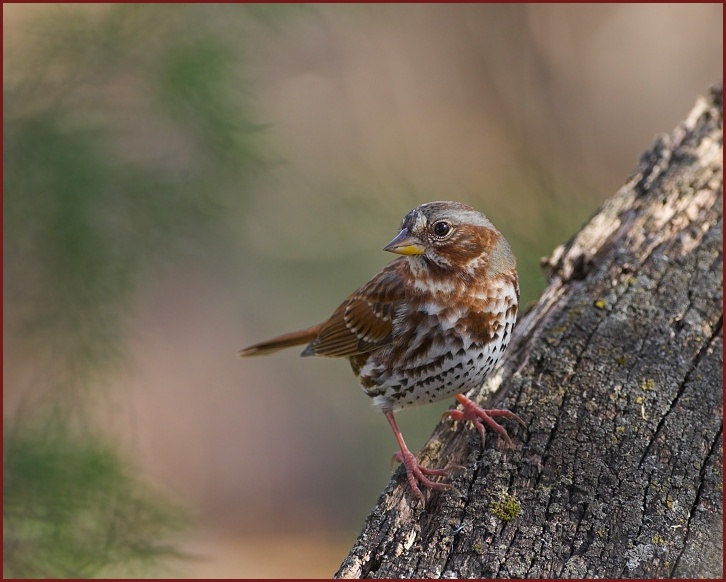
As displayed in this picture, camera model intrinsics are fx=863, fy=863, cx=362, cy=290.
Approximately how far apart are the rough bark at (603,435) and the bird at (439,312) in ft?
0.41

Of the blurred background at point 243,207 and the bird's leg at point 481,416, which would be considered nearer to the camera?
the bird's leg at point 481,416

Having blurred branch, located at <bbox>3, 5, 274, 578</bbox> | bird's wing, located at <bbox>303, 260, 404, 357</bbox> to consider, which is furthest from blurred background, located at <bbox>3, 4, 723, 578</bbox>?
bird's wing, located at <bbox>303, 260, 404, 357</bbox>

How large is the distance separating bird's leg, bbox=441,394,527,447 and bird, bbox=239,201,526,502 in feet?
0.04

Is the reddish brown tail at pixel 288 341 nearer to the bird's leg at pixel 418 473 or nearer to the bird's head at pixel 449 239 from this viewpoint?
the bird's head at pixel 449 239

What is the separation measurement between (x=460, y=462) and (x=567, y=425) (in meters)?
0.33

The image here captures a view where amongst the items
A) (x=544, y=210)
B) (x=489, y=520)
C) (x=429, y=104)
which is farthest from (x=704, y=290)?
(x=429, y=104)

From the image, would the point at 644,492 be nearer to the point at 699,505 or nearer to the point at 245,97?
the point at 699,505

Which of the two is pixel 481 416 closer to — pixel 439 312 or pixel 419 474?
pixel 419 474

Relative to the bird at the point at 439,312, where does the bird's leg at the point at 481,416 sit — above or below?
below

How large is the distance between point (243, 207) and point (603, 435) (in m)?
3.24

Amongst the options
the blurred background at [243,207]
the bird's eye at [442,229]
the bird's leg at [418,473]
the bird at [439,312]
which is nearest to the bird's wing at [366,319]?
the bird at [439,312]

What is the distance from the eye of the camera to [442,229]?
3143 millimetres

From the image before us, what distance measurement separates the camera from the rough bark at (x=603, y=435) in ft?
6.97

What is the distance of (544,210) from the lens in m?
4.58
